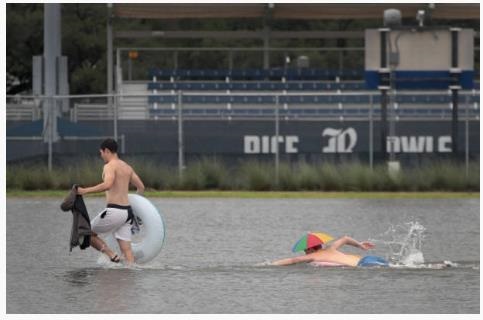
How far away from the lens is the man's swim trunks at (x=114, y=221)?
1695 cm

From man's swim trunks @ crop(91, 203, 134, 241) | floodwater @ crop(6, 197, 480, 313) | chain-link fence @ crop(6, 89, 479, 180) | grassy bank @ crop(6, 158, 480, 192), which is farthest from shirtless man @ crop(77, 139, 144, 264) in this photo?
chain-link fence @ crop(6, 89, 479, 180)

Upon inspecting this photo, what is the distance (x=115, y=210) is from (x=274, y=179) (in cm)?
1507

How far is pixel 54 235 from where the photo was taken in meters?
21.5

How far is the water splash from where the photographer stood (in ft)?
58.6

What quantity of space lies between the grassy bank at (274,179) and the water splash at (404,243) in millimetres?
7963

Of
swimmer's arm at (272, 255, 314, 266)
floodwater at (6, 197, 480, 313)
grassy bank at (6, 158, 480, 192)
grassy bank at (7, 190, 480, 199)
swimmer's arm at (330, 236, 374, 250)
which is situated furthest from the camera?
grassy bank at (6, 158, 480, 192)

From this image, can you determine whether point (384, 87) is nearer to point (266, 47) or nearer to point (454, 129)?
point (454, 129)

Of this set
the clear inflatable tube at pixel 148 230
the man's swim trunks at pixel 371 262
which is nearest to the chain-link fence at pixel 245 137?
the clear inflatable tube at pixel 148 230

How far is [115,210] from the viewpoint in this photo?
55.7ft

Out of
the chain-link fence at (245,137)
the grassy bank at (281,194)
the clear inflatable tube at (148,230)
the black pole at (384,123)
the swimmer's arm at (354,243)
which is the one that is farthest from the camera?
the chain-link fence at (245,137)

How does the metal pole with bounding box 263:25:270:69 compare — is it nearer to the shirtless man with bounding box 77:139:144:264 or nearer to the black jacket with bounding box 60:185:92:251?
the shirtless man with bounding box 77:139:144:264

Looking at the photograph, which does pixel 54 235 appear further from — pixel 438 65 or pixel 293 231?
pixel 438 65

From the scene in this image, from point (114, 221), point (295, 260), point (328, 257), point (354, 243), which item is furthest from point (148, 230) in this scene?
point (354, 243)

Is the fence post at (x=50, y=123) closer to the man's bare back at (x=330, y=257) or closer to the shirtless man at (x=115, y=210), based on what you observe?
the shirtless man at (x=115, y=210)
